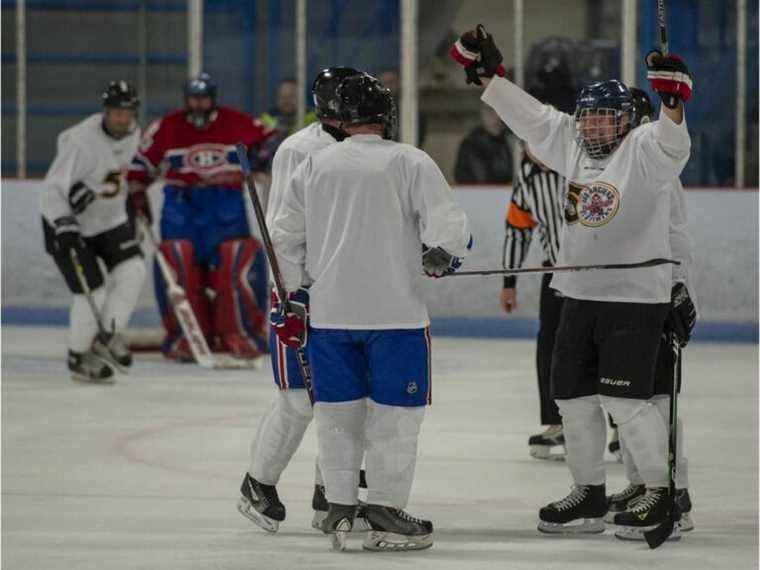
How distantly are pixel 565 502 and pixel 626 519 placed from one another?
160mm

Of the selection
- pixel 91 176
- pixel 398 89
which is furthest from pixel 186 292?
pixel 398 89

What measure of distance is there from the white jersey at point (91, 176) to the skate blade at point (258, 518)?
3384 millimetres

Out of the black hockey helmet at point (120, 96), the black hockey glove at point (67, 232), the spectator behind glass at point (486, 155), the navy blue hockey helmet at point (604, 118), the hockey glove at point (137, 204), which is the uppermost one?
the black hockey helmet at point (120, 96)

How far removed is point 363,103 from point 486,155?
5.66 metres

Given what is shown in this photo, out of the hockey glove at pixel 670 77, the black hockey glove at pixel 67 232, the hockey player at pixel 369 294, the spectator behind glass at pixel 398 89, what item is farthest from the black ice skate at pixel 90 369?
the hockey glove at pixel 670 77

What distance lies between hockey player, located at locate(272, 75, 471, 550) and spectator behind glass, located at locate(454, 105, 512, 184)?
5.61m

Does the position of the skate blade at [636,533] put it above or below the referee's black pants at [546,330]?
below

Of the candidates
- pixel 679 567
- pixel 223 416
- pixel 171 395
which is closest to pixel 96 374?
pixel 171 395

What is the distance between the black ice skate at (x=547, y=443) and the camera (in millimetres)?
5195

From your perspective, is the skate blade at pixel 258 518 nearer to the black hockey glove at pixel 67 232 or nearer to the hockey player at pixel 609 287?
the hockey player at pixel 609 287

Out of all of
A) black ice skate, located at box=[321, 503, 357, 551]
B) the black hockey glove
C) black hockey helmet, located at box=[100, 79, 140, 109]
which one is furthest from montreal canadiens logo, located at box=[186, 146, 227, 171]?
black ice skate, located at box=[321, 503, 357, 551]

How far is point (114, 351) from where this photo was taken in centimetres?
746

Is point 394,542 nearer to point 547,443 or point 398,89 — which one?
point 547,443

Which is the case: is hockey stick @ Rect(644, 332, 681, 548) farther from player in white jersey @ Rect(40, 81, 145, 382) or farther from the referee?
player in white jersey @ Rect(40, 81, 145, 382)
